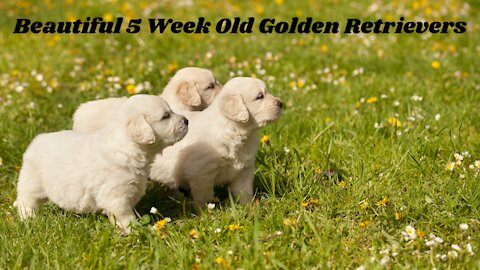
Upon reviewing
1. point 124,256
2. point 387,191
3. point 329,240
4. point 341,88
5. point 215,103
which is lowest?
point 124,256

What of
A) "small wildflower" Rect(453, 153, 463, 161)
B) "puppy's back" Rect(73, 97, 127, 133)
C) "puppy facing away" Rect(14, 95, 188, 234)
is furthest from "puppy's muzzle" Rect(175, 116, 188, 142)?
"small wildflower" Rect(453, 153, 463, 161)

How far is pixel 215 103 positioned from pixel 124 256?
1304mm

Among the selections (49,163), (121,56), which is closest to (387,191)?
(49,163)

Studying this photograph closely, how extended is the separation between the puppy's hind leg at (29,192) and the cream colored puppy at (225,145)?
87 centimetres

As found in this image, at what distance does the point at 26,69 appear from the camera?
7.52 meters

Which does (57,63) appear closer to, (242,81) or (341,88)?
(341,88)

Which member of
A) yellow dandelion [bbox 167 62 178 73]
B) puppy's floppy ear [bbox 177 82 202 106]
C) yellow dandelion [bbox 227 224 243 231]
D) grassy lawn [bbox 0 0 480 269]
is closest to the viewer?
grassy lawn [bbox 0 0 480 269]

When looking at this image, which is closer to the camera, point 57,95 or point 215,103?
point 215,103

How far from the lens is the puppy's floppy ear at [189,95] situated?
501 cm

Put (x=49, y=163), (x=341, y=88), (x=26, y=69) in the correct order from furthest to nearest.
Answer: (x=26, y=69) → (x=341, y=88) → (x=49, y=163)

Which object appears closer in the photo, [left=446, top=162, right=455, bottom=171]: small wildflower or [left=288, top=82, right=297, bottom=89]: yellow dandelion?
[left=446, top=162, right=455, bottom=171]: small wildflower

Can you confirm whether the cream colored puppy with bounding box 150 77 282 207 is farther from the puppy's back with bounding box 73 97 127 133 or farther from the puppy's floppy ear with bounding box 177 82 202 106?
the puppy's back with bounding box 73 97 127 133

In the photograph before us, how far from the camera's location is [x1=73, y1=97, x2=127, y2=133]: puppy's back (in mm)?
4777

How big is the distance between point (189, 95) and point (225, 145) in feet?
2.11
